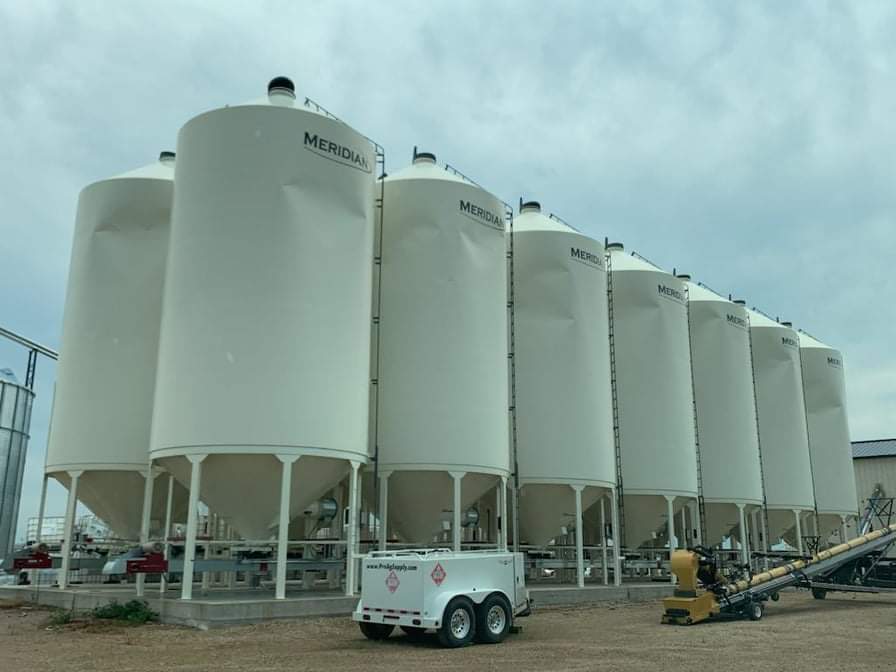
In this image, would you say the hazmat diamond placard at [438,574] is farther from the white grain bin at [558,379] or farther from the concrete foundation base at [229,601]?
the white grain bin at [558,379]

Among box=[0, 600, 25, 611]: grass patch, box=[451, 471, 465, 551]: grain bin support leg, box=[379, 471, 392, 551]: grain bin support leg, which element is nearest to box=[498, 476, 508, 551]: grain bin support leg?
box=[451, 471, 465, 551]: grain bin support leg

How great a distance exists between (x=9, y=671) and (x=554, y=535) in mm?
16622

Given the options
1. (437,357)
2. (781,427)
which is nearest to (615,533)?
(437,357)

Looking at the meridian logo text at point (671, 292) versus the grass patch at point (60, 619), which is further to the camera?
the meridian logo text at point (671, 292)

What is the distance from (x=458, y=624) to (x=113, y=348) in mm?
12540

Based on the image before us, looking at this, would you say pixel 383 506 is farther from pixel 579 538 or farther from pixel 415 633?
pixel 579 538

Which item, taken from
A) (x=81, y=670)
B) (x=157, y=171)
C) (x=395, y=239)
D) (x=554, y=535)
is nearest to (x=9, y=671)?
(x=81, y=670)

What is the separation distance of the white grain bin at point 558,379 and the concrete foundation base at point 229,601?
2.77 metres

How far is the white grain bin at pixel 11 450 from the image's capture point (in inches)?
1368

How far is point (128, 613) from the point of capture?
55.2 feet

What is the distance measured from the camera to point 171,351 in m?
18.3

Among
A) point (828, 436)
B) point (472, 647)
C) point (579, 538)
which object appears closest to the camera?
point (472, 647)

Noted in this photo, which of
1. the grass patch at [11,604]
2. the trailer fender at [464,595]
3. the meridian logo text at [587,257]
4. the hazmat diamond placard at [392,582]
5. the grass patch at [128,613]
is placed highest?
the meridian logo text at [587,257]

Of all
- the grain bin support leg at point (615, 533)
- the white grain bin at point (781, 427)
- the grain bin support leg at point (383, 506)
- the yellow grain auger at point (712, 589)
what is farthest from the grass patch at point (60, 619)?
the white grain bin at point (781, 427)
